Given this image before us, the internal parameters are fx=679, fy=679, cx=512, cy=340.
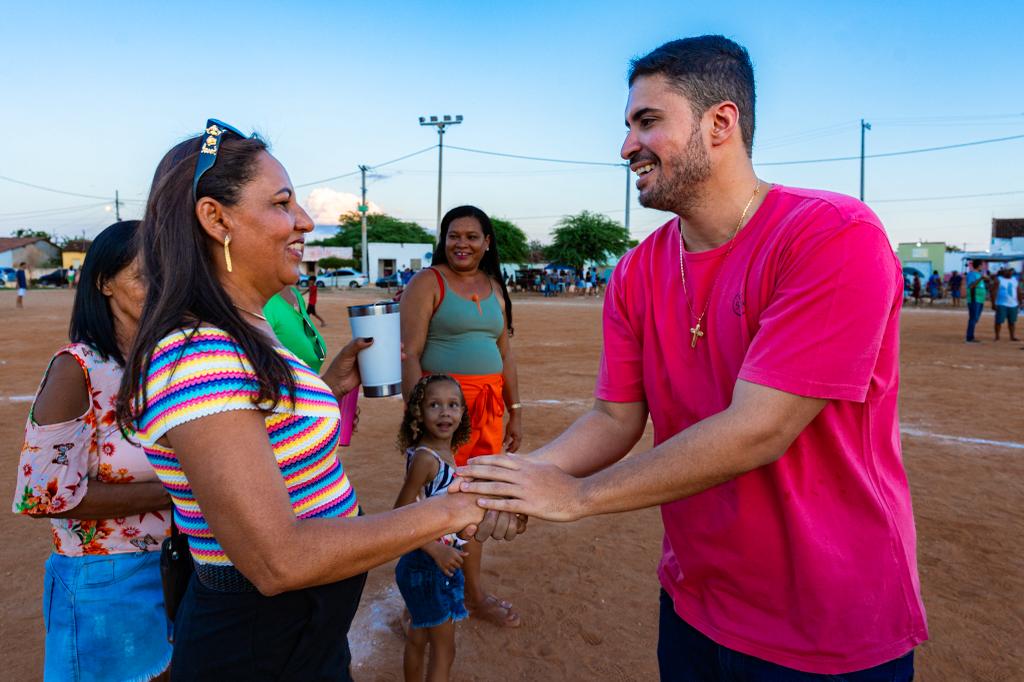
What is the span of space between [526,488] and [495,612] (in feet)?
7.16

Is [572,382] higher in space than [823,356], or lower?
lower

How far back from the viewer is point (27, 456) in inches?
77.4

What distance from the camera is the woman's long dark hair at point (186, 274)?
1442 millimetres

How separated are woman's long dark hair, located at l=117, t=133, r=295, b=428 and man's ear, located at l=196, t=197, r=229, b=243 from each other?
0.04 feet

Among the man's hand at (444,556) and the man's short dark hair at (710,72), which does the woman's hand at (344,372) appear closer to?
the man's hand at (444,556)

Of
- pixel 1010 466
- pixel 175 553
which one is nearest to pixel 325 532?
pixel 175 553

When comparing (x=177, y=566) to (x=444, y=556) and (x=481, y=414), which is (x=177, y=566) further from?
(x=481, y=414)

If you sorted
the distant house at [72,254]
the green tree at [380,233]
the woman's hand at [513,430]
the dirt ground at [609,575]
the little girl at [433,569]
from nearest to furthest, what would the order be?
the little girl at [433,569]
the dirt ground at [609,575]
the woman's hand at [513,430]
the distant house at [72,254]
the green tree at [380,233]

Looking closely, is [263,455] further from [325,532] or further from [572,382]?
[572,382]

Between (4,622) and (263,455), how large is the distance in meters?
3.55

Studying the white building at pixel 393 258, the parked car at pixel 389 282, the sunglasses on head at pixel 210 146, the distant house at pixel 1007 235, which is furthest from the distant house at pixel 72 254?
the distant house at pixel 1007 235

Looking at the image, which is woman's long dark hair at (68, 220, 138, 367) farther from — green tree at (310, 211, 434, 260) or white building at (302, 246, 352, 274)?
green tree at (310, 211, 434, 260)

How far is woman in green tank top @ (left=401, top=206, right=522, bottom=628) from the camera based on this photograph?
13.1 ft

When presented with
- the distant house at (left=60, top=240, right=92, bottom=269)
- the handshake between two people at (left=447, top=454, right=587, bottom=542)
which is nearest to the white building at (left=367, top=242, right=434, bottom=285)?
the distant house at (left=60, top=240, right=92, bottom=269)
